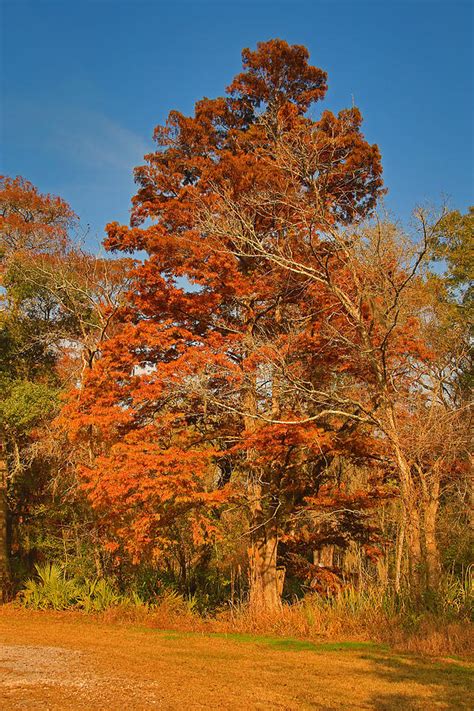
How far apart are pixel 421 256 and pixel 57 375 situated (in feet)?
41.4

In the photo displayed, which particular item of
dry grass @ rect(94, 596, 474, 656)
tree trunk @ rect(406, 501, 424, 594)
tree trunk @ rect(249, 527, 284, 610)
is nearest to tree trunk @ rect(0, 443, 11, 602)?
dry grass @ rect(94, 596, 474, 656)

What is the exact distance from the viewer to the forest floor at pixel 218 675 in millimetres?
5578

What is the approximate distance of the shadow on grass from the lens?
5613 millimetres

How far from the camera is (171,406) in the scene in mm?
14086

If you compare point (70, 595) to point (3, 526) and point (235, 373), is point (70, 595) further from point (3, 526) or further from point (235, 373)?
point (235, 373)

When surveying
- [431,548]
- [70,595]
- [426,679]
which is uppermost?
[431,548]

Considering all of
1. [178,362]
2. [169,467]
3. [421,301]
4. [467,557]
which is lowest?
[467,557]

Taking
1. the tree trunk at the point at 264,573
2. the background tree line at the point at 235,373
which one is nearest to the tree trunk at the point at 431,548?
the background tree line at the point at 235,373

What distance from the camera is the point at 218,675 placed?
6980 mm

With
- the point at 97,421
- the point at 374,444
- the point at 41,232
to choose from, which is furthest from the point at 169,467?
the point at 41,232

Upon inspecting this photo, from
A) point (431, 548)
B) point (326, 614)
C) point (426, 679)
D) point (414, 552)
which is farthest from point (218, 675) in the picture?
point (431, 548)

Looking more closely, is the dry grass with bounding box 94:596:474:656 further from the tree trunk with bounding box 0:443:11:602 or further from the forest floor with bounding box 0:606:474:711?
the tree trunk with bounding box 0:443:11:602

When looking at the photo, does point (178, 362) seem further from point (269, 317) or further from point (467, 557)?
point (467, 557)

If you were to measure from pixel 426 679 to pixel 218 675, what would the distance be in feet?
7.66
